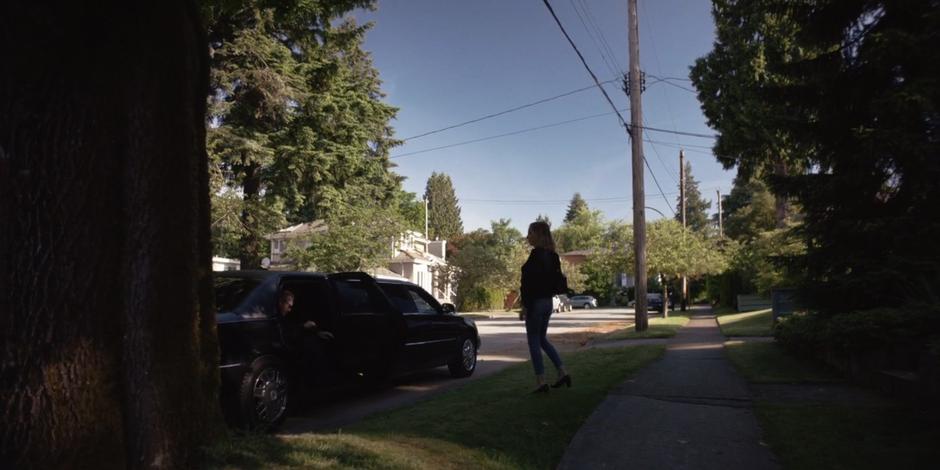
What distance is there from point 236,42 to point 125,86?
19.4 meters

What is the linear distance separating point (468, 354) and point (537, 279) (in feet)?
12.9

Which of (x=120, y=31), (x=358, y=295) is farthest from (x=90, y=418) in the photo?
(x=358, y=295)

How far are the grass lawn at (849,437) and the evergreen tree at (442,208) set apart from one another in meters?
90.1

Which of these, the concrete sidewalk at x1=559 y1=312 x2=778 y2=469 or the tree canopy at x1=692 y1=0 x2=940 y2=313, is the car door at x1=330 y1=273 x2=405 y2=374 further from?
the tree canopy at x1=692 y1=0 x2=940 y2=313

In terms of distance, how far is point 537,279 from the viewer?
6594 mm

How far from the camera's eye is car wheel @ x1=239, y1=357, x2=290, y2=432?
222 inches

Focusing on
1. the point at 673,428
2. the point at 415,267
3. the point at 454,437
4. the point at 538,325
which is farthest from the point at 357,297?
the point at 415,267

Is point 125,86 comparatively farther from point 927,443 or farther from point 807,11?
point 807,11

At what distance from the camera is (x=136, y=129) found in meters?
3.29

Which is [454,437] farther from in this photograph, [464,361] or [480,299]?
[480,299]

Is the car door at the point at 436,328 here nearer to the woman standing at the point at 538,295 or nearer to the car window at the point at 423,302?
the car window at the point at 423,302

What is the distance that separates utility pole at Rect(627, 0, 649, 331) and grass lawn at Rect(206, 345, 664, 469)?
10815 mm

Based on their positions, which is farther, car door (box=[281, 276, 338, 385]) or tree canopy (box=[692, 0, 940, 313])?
tree canopy (box=[692, 0, 940, 313])

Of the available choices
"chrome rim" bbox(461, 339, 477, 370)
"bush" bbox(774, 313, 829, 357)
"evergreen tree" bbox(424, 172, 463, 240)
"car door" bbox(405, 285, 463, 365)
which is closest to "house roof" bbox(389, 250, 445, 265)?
"chrome rim" bbox(461, 339, 477, 370)
